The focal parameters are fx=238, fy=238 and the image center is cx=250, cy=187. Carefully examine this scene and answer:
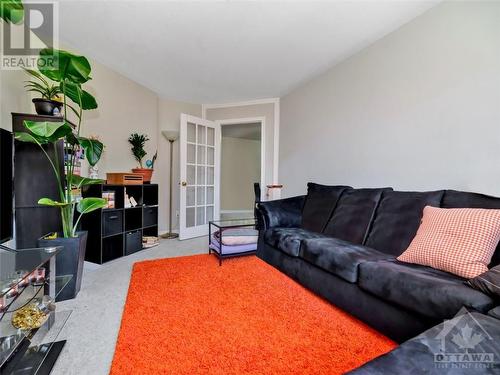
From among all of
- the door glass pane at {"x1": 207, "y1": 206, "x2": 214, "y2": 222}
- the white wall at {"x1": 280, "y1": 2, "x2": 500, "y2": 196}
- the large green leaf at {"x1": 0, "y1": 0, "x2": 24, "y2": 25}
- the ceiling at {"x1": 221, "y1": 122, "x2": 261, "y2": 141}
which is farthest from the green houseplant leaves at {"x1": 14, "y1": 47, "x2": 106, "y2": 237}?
the ceiling at {"x1": 221, "y1": 122, "x2": 261, "y2": 141}

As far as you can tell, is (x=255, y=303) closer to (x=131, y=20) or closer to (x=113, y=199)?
(x=113, y=199)

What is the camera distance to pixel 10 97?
1.97 meters

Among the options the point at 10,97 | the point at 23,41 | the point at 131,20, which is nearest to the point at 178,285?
the point at 10,97

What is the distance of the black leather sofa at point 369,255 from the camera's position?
1.18 meters

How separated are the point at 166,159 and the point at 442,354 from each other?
4248 millimetres

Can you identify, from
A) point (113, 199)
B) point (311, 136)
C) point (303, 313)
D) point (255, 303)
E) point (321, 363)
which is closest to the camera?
point (321, 363)

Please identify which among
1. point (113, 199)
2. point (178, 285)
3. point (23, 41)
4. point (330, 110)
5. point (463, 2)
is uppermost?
point (463, 2)

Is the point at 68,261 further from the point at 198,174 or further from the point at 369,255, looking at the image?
the point at 198,174

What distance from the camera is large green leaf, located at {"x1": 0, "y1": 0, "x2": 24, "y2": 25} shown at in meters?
1.01

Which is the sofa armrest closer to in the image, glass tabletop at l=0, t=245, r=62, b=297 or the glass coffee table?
the glass coffee table

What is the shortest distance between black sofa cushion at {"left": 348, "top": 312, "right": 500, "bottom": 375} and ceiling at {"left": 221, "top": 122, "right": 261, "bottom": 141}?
5342mm

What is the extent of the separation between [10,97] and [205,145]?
262 cm

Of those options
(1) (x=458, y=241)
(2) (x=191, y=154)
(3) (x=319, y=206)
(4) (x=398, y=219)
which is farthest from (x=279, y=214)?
(2) (x=191, y=154)

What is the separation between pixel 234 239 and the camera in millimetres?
2676
